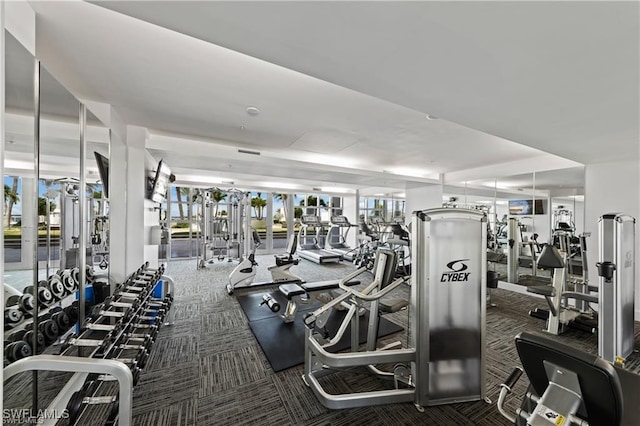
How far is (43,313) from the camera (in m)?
1.92

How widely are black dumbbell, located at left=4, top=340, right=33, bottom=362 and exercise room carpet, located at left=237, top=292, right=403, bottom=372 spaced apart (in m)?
1.84

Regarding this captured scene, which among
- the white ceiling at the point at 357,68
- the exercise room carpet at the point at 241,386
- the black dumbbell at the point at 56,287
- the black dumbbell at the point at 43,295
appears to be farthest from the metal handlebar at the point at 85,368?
the white ceiling at the point at 357,68

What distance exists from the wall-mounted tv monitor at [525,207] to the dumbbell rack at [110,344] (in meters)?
6.97

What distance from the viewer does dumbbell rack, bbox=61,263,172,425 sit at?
141 cm

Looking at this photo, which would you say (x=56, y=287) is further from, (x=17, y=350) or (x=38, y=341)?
(x=17, y=350)

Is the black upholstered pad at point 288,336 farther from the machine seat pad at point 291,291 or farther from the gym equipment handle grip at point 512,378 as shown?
the gym equipment handle grip at point 512,378

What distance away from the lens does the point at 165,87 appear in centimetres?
261

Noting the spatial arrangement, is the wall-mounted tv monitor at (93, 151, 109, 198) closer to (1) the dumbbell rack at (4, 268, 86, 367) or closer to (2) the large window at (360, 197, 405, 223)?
(1) the dumbbell rack at (4, 268, 86, 367)

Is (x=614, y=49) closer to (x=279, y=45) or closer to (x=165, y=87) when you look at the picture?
(x=279, y=45)

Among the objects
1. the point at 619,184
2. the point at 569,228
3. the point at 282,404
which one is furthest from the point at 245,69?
the point at 569,228

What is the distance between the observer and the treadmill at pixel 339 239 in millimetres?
8363

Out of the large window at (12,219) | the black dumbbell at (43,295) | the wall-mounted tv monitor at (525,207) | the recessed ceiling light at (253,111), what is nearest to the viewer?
the large window at (12,219)

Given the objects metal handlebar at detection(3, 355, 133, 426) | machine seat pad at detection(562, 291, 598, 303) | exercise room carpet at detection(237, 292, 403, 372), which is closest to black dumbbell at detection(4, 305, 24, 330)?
metal handlebar at detection(3, 355, 133, 426)

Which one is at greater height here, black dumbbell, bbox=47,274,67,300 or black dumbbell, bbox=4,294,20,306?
black dumbbell, bbox=4,294,20,306
